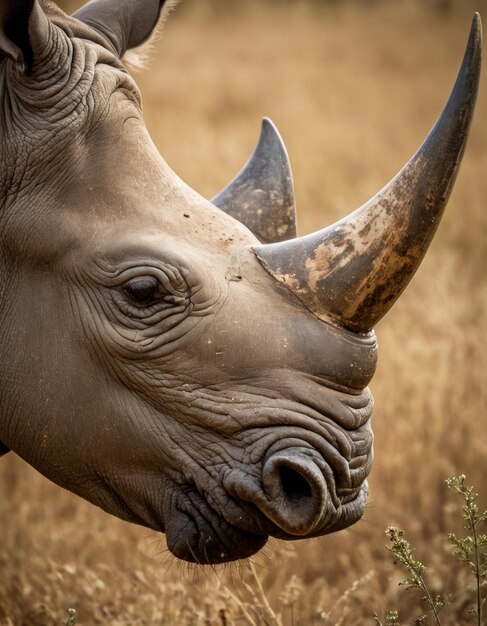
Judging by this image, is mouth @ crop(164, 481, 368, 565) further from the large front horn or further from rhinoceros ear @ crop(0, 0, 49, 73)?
rhinoceros ear @ crop(0, 0, 49, 73)

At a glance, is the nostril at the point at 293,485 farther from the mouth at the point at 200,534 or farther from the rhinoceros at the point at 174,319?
the mouth at the point at 200,534

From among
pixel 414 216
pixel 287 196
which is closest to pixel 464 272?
pixel 287 196

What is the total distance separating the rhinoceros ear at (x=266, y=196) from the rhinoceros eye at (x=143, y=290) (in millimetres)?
746

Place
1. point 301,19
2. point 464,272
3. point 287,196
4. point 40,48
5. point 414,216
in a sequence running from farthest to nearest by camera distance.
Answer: point 301,19 < point 464,272 < point 287,196 < point 40,48 < point 414,216

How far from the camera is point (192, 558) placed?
2965 mm

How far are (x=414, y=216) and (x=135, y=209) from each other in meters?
0.87

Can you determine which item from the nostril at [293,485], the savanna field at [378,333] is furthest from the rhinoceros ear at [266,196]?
the nostril at [293,485]

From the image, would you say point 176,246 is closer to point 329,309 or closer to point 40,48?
point 329,309

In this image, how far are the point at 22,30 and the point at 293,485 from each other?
63.5 inches

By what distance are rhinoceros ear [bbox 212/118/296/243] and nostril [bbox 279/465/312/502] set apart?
109 cm

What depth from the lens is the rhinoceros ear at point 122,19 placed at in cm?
368

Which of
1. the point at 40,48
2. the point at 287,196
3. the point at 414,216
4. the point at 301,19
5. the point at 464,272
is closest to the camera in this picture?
the point at 414,216

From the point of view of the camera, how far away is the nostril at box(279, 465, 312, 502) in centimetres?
280

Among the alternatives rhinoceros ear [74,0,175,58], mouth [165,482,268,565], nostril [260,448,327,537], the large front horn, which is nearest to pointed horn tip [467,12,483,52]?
the large front horn
